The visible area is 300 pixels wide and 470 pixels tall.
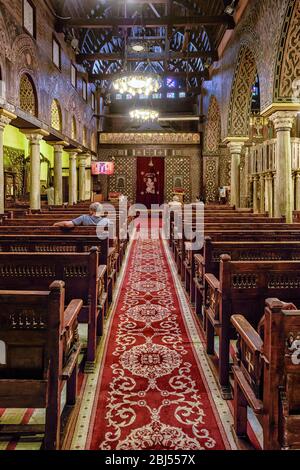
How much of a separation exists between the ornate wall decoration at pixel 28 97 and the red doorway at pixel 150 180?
514 inches

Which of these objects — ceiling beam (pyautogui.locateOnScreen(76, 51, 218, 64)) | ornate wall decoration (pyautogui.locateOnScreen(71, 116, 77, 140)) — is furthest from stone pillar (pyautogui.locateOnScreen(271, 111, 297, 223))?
ornate wall decoration (pyautogui.locateOnScreen(71, 116, 77, 140))

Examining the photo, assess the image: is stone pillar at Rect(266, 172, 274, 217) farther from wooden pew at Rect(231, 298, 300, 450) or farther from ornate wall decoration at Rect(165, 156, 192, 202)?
ornate wall decoration at Rect(165, 156, 192, 202)

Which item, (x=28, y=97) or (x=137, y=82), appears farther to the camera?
(x=137, y=82)

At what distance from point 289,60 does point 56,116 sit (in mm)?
8369

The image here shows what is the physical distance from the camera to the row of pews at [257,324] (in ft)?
5.76

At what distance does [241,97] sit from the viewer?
41.1ft

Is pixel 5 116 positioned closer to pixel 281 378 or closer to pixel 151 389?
pixel 151 389

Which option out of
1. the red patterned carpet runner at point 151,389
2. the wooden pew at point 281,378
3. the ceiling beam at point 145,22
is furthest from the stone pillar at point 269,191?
Result: the wooden pew at point 281,378

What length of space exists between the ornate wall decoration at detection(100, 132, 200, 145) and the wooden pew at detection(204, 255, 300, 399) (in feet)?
67.8

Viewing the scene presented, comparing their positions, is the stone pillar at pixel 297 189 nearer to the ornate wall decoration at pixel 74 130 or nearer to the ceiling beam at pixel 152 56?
the ceiling beam at pixel 152 56

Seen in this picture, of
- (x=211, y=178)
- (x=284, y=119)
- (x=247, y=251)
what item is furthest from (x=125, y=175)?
(x=247, y=251)
